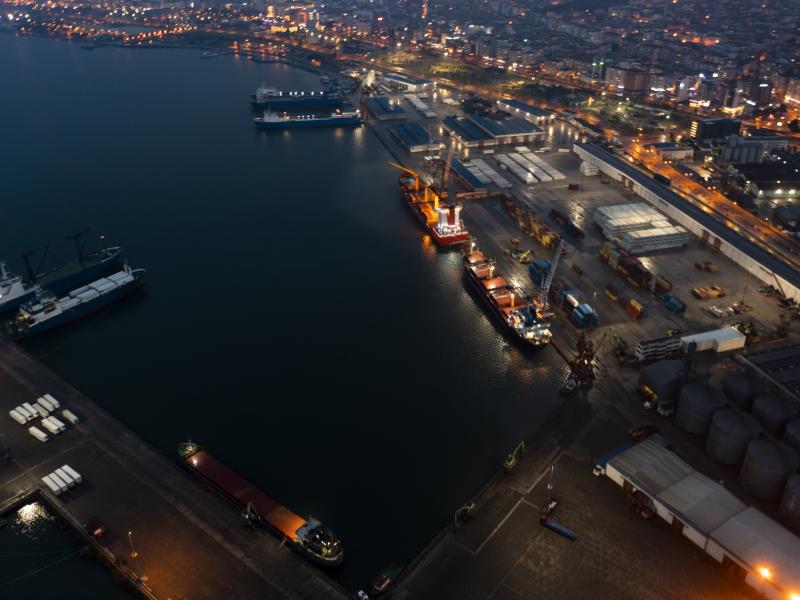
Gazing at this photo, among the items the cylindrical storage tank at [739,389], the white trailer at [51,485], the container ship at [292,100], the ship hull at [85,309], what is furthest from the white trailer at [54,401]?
the container ship at [292,100]

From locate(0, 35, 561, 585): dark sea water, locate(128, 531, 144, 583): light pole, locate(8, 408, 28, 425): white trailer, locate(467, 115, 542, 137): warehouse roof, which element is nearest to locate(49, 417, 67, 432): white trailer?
locate(8, 408, 28, 425): white trailer

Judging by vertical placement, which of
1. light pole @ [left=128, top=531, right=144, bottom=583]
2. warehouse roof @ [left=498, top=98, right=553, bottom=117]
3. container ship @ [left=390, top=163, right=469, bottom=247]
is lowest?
light pole @ [left=128, top=531, right=144, bottom=583]

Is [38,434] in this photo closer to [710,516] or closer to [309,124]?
[710,516]

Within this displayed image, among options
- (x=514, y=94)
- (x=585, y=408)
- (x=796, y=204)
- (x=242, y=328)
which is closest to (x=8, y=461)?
(x=242, y=328)

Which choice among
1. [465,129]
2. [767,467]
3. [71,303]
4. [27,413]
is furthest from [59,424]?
[465,129]

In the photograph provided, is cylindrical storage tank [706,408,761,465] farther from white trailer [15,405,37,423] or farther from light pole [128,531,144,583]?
white trailer [15,405,37,423]

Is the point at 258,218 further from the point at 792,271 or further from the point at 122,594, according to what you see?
the point at 792,271
